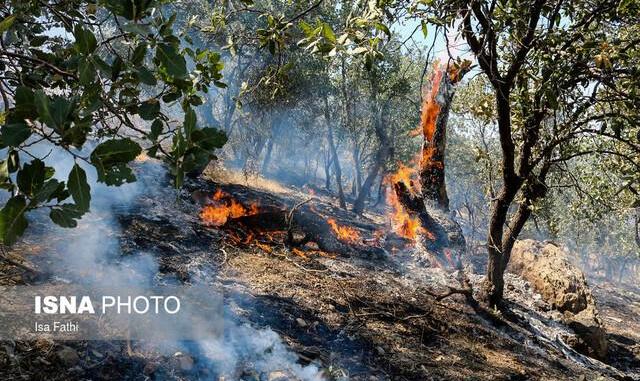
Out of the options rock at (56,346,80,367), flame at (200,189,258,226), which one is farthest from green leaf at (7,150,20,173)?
flame at (200,189,258,226)

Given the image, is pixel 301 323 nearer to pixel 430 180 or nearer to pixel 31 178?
pixel 31 178

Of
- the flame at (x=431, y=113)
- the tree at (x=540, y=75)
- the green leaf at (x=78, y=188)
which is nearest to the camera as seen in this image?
the green leaf at (x=78, y=188)

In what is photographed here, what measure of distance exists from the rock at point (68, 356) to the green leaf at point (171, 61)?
3373 mm

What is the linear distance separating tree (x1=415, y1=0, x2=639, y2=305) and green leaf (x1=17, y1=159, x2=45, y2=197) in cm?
220

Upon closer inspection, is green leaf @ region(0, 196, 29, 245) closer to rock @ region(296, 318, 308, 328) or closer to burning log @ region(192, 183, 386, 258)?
rock @ region(296, 318, 308, 328)

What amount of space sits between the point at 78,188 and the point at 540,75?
506 centimetres

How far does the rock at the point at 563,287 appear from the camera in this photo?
877 cm

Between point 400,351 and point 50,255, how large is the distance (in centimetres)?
527

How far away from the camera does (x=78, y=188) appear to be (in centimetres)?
133

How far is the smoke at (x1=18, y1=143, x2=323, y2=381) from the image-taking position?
4.46 m

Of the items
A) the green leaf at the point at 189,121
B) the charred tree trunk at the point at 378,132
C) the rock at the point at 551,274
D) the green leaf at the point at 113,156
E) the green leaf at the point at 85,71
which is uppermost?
the charred tree trunk at the point at 378,132

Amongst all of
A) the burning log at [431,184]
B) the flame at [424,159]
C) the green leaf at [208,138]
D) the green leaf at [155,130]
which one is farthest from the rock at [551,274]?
the green leaf at [155,130]

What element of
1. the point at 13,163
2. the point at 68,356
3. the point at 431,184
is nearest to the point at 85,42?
the point at 13,163

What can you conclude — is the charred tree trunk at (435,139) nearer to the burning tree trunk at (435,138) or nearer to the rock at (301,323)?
the burning tree trunk at (435,138)
